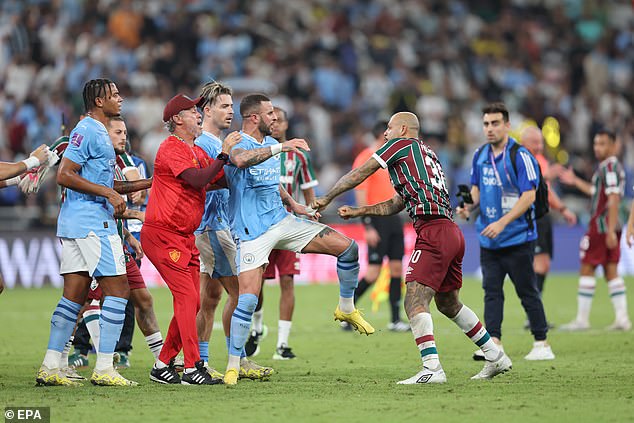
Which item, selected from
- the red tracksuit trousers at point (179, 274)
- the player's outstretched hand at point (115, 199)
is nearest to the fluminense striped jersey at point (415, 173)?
the red tracksuit trousers at point (179, 274)

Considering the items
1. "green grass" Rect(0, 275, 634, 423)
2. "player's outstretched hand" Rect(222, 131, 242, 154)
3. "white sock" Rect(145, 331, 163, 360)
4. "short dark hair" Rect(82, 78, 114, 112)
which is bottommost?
"green grass" Rect(0, 275, 634, 423)

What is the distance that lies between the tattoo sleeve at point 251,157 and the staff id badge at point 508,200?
3509 millimetres

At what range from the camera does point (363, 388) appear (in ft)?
30.7

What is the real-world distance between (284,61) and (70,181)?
1846 centimetres

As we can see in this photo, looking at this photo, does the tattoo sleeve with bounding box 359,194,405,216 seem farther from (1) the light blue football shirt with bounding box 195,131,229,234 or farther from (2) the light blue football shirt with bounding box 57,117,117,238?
(2) the light blue football shirt with bounding box 57,117,117,238

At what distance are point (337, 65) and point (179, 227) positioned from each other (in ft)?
60.6

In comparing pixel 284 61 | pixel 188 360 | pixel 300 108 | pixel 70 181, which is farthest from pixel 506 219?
pixel 284 61

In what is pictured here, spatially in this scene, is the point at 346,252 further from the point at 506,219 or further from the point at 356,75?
the point at 356,75

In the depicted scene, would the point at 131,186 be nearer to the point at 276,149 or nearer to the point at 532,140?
the point at 276,149

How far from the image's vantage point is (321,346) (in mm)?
13227

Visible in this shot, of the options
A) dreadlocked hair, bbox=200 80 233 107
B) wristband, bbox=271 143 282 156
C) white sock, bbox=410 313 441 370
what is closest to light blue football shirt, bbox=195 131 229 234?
dreadlocked hair, bbox=200 80 233 107

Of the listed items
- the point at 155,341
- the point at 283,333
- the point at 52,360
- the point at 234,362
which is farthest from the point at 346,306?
the point at 52,360

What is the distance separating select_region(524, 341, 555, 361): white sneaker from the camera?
38.3 feet

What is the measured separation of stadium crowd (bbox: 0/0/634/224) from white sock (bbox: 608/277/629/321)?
29.3ft
